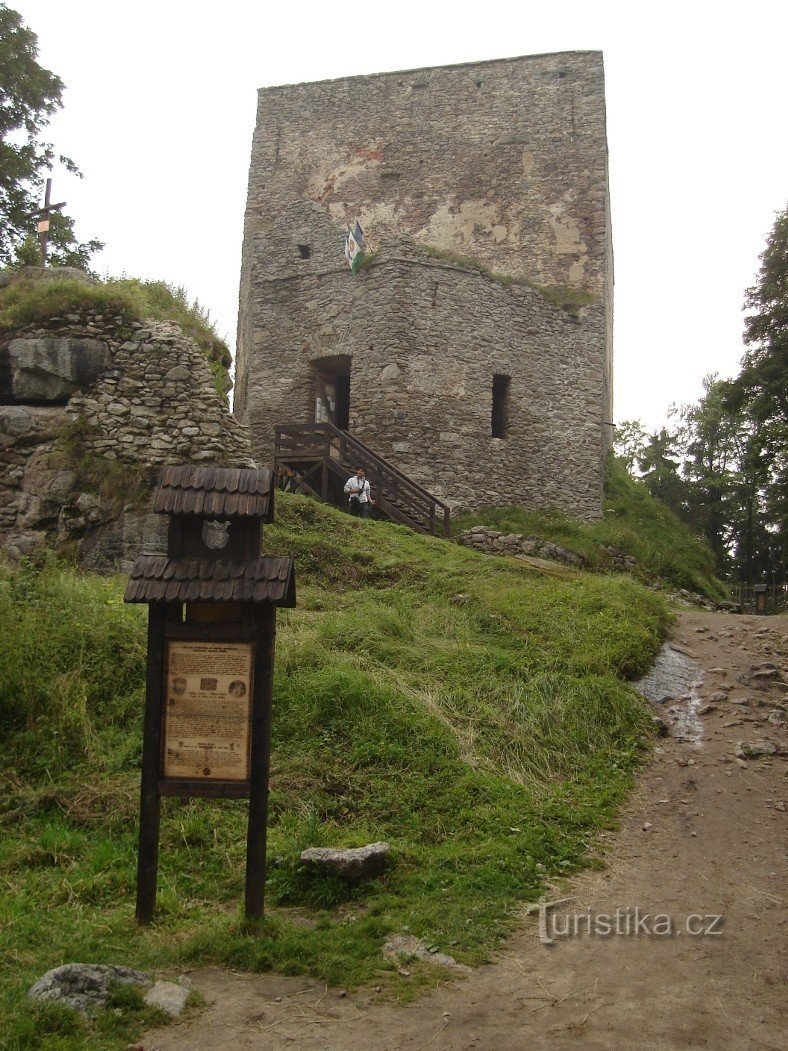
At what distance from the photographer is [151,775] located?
5219mm

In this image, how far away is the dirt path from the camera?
4156 millimetres

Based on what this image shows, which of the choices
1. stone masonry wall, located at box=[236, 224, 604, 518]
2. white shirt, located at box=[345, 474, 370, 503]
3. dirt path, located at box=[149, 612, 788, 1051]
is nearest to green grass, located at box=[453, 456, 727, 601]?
stone masonry wall, located at box=[236, 224, 604, 518]

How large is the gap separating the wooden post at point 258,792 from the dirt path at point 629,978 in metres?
0.51

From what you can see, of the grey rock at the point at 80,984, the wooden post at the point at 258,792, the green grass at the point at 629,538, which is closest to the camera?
the grey rock at the point at 80,984

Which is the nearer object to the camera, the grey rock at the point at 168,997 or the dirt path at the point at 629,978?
the dirt path at the point at 629,978

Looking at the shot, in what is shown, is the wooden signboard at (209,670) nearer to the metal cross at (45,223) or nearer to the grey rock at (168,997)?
the grey rock at (168,997)

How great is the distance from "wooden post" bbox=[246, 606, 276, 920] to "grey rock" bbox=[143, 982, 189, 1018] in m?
0.71

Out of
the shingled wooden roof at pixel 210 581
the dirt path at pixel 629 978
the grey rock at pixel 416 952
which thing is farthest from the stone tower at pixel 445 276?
the grey rock at pixel 416 952

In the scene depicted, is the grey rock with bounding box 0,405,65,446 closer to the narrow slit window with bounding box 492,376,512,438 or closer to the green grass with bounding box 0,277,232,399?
the green grass with bounding box 0,277,232,399

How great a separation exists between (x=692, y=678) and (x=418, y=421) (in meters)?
10.1

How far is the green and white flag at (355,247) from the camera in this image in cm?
1994

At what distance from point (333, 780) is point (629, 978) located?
2.72 meters

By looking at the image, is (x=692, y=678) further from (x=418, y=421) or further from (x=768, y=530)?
(x=768, y=530)

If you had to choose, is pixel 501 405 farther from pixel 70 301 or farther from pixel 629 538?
pixel 70 301
